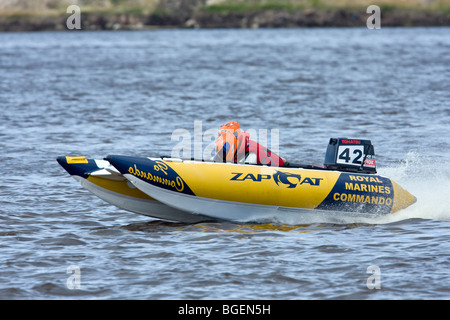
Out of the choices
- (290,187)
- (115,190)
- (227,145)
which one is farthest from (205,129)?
(290,187)

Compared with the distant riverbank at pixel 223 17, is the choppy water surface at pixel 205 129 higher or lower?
lower

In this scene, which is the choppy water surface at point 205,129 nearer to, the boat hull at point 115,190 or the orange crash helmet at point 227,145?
the boat hull at point 115,190

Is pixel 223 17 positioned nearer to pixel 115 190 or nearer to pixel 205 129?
pixel 205 129

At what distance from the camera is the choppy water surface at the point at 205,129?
819cm

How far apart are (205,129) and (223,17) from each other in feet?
171

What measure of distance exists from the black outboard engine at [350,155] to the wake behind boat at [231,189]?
Result: 31mm

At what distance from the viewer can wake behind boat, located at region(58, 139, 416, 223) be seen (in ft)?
32.8

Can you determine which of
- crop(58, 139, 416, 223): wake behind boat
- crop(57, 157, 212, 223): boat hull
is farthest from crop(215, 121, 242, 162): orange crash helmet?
crop(57, 157, 212, 223): boat hull

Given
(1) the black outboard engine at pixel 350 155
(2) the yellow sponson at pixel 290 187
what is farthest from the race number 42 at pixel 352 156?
(2) the yellow sponson at pixel 290 187

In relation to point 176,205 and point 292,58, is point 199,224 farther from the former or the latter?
point 292,58

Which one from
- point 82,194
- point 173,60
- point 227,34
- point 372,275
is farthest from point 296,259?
point 227,34

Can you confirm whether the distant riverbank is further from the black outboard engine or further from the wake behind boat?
the wake behind boat

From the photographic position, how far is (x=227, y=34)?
62.7 m

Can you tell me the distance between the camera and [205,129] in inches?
750
